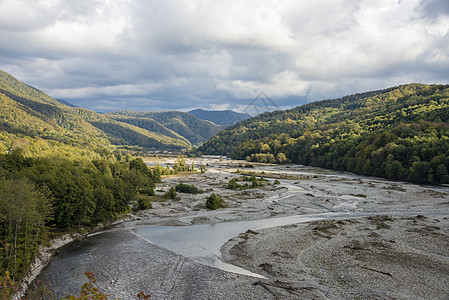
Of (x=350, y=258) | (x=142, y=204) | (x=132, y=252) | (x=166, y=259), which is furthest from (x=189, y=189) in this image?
(x=350, y=258)

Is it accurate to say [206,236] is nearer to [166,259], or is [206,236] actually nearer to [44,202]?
[166,259]

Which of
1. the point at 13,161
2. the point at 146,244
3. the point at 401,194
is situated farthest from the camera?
the point at 401,194

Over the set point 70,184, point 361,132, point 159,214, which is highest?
point 361,132

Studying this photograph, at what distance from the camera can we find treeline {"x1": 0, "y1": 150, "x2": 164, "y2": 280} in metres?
27.2

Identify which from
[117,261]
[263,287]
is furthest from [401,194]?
[117,261]

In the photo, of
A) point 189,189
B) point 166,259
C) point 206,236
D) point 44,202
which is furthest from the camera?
point 189,189

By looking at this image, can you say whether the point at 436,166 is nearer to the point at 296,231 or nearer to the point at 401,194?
the point at 401,194

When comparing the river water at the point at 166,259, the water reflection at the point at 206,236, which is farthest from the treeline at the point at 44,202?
the water reflection at the point at 206,236

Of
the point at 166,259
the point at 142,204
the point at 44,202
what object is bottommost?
the point at 166,259

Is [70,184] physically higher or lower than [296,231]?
higher

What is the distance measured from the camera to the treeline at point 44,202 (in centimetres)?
2716

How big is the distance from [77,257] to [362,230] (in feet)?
127

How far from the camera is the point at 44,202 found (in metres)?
33.7

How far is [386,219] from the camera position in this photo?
51125 mm
